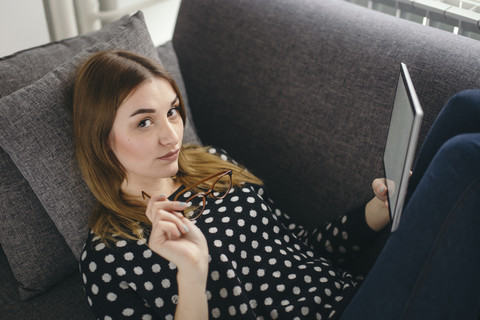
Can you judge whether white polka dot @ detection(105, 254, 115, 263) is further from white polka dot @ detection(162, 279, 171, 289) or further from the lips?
the lips

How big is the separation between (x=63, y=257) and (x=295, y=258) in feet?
1.89

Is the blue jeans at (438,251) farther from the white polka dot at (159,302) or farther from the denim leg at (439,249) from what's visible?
the white polka dot at (159,302)

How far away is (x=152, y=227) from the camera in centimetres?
94

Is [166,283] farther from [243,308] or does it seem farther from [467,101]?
[467,101]

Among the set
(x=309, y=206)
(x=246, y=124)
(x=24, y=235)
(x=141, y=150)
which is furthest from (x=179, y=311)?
(x=246, y=124)

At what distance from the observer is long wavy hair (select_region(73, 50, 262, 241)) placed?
102 centimetres

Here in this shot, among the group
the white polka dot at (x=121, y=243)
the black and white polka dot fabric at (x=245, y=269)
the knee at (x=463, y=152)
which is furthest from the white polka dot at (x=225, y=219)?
the knee at (x=463, y=152)

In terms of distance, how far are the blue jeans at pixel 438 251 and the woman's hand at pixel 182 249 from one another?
30cm

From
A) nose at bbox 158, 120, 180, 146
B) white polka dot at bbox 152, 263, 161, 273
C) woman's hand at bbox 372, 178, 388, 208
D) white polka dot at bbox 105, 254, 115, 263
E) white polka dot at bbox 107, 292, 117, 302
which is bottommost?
white polka dot at bbox 107, 292, 117, 302

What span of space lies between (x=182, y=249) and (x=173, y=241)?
0.02m

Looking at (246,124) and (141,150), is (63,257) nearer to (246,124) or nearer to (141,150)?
(141,150)

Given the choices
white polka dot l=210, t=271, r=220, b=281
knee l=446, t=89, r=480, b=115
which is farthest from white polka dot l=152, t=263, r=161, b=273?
knee l=446, t=89, r=480, b=115

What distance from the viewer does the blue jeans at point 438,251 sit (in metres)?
0.72

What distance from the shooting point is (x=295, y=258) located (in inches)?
45.6
